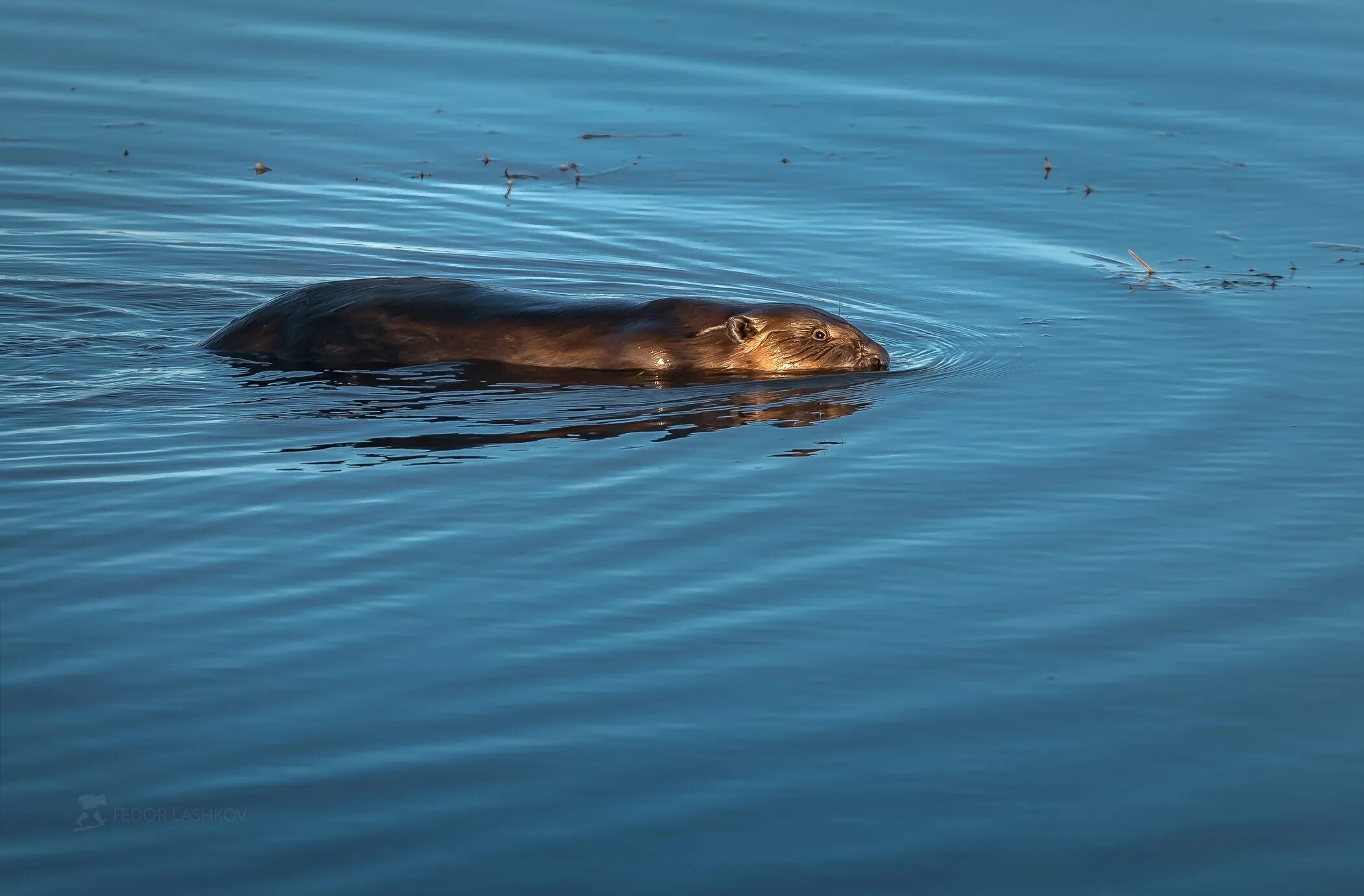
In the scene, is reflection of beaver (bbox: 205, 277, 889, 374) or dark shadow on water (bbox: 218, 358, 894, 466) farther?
reflection of beaver (bbox: 205, 277, 889, 374)

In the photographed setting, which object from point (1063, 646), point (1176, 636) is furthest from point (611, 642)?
point (1176, 636)

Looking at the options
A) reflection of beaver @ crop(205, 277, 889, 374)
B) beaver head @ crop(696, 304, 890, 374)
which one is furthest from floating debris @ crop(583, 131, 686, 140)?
beaver head @ crop(696, 304, 890, 374)

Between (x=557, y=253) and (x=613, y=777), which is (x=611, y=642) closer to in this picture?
(x=613, y=777)

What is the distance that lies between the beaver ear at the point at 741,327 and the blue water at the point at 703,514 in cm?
38

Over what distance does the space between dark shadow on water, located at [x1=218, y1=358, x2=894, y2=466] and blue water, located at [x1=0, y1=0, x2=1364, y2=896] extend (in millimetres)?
55

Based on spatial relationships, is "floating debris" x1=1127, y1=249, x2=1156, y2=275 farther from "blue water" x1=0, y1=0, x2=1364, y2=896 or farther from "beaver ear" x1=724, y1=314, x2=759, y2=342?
"beaver ear" x1=724, y1=314, x2=759, y2=342

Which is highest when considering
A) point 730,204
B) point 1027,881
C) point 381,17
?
point 381,17

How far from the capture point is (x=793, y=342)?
37.6 feet

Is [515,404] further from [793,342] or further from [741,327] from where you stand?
[793,342]

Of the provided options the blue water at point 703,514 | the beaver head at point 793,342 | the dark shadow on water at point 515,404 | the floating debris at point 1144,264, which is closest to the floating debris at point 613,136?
the blue water at point 703,514

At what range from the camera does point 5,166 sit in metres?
16.0

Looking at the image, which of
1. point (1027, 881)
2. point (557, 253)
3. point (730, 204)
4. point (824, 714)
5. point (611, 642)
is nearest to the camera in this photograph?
point (1027, 881)

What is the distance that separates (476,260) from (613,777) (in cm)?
A: 822

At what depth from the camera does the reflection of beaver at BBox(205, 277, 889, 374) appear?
11.2 metres
